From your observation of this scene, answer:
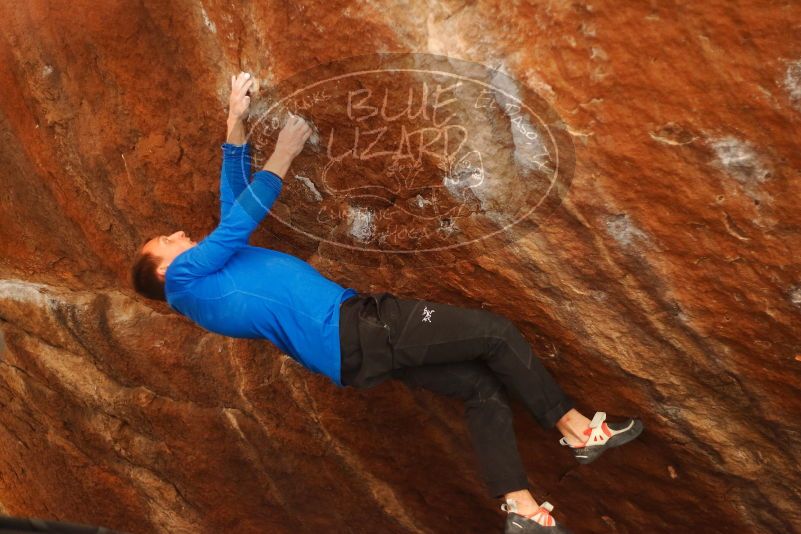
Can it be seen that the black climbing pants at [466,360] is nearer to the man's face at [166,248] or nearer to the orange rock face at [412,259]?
the orange rock face at [412,259]

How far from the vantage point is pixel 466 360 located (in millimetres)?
2658

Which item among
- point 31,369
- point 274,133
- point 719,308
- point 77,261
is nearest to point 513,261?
point 719,308

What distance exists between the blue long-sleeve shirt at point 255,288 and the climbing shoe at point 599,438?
0.81 metres

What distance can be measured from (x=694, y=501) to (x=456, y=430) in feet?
2.95

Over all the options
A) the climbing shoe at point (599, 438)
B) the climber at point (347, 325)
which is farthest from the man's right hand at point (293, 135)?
the climbing shoe at point (599, 438)

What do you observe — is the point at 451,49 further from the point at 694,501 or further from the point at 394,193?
the point at 694,501

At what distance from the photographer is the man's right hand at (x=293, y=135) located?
2.67 metres

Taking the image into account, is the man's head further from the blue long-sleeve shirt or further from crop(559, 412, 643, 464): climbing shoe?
crop(559, 412, 643, 464): climbing shoe

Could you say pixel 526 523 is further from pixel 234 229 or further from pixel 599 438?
pixel 234 229

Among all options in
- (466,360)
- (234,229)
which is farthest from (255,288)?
(466,360)

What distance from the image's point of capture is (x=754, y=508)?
289cm

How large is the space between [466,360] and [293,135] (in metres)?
0.91

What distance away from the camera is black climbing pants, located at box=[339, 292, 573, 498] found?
2.57 meters

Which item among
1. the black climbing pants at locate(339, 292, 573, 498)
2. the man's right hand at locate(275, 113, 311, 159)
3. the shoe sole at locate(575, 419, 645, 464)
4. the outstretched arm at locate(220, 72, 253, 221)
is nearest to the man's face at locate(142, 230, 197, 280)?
the outstretched arm at locate(220, 72, 253, 221)
